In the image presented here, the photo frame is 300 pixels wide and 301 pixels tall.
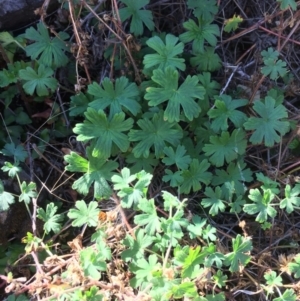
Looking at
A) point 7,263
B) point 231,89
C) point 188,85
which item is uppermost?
point 188,85

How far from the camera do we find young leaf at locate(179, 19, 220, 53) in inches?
96.7

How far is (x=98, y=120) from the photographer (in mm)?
2287

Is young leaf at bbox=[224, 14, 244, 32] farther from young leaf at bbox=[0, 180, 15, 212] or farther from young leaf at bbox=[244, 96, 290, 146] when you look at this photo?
young leaf at bbox=[0, 180, 15, 212]

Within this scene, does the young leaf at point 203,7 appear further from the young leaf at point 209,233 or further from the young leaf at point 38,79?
the young leaf at point 209,233

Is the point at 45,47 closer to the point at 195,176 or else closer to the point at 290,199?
the point at 195,176

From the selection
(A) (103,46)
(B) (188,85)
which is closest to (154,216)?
(B) (188,85)

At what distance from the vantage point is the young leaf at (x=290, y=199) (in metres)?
2.26

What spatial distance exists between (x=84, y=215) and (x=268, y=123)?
98 centimetres

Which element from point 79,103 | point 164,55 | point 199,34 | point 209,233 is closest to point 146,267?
point 209,233

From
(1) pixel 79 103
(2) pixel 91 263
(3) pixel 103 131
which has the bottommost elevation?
(2) pixel 91 263

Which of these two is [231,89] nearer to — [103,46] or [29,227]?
[103,46]

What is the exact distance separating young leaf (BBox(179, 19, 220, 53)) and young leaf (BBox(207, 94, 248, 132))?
28 centimetres

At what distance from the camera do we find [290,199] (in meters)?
2.28

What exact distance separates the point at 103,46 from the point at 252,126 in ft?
2.91
